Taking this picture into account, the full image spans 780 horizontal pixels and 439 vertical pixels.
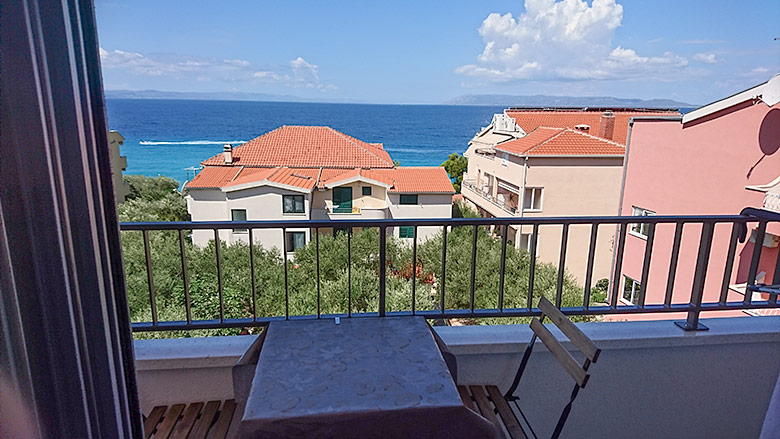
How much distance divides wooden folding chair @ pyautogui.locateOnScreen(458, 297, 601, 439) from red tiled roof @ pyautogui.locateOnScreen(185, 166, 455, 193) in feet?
59.8

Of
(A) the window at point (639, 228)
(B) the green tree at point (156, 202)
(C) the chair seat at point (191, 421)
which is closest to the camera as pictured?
(C) the chair seat at point (191, 421)

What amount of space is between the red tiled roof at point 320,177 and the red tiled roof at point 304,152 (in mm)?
1124

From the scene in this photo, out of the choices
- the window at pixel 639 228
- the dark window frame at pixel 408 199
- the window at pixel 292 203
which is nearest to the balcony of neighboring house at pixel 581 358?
the window at pixel 639 228

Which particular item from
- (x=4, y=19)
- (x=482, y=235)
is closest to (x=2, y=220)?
(x=4, y=19)

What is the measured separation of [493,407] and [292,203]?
18952 mm

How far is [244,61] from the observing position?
69.7 m

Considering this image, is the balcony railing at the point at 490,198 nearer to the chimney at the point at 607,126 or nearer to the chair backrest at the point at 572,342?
the chimney at the point at 607,126

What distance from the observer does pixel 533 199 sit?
2067 centimetres

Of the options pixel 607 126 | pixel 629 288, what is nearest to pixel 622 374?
pixel 629 288

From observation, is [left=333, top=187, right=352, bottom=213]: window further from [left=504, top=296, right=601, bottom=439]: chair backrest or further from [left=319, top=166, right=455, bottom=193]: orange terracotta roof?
[left=504, top=296, right=601, bottom=439]: chair backrest

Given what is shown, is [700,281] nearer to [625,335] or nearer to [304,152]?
[625,335]

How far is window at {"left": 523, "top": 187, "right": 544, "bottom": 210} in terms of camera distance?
20.5 metres

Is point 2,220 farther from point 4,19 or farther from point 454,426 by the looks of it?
point 454,426

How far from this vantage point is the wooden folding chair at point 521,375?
1662mm
